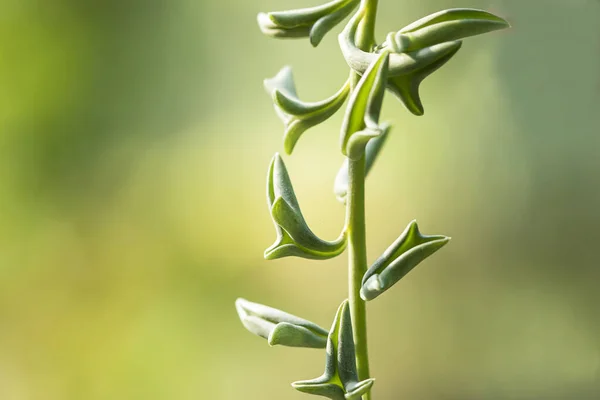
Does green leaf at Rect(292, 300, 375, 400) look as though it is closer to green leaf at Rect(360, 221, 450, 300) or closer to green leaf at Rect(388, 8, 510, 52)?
green leaf at Rect(360, 221, 450, 300)

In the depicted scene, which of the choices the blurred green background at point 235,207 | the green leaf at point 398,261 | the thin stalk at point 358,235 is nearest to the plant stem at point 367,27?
the thin stalk at point 358,235

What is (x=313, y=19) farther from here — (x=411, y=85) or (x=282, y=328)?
(x=282, y=328)

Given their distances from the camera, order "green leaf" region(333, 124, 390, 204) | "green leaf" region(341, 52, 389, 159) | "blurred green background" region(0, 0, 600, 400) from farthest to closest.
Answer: "blurred green background" region(0, 0, 600, 400) < "green leaf" region(333, 124, 390, 204) < "green leaf" region(341, 52, 389, 159)

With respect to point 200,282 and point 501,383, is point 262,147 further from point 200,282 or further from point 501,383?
point 501,383

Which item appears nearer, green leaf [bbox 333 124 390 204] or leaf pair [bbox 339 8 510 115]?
leaf pair [bbox 339 8 510 115]

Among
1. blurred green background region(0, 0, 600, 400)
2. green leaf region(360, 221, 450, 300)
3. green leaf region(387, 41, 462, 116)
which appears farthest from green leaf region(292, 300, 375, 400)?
blurred green background region(0, 0, 600, 400)

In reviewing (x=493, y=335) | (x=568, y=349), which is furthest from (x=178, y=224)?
(x=568, y=349)
